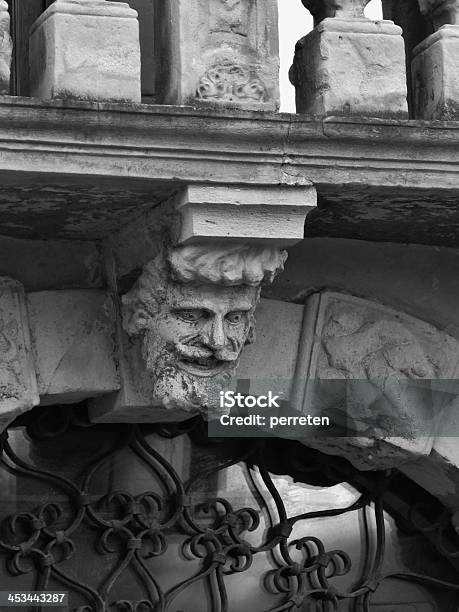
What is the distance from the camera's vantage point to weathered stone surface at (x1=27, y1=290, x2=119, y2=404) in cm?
375

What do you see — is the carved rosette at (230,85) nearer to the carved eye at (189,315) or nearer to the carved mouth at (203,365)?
the carved eye at (189,315)

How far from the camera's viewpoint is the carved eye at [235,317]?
142 inches

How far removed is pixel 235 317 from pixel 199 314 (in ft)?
0.29

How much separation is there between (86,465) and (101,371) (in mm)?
339

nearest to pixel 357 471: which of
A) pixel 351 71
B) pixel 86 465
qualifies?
pixel 86 465

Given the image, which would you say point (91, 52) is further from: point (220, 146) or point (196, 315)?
point (196, 315)

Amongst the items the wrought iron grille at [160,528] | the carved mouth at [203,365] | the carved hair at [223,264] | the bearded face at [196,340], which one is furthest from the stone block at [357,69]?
the wrought iron grille at [160,528]

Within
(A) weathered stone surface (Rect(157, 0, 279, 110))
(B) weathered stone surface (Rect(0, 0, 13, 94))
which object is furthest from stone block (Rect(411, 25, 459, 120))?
(B) weathered stone surface (Rect(0, 0, 13, 94))

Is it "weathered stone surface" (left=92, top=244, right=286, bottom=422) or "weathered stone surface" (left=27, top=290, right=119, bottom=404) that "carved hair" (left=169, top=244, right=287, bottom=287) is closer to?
"weathered stone surface" (left=92, top=244, right=286, bottom=422)

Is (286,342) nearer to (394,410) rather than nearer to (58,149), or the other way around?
(394,410)

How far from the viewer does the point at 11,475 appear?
13.1 feet

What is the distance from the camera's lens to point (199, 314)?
3572mm

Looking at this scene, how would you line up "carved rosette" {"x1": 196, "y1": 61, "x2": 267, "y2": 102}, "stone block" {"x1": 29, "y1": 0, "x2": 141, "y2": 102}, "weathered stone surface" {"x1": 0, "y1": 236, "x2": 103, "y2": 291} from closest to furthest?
"stone block" {"x1": 29, "y1": 0, "x2": 141, "y2": 102}, "carved rosette" {"x1": 196, "y1": 61, "x2": 267, "y2": 102}, "weathered stone surface" {"x1": 0, "y1": 236, "x2": 103, "y2": 291}

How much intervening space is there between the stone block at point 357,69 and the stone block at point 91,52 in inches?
16.5
